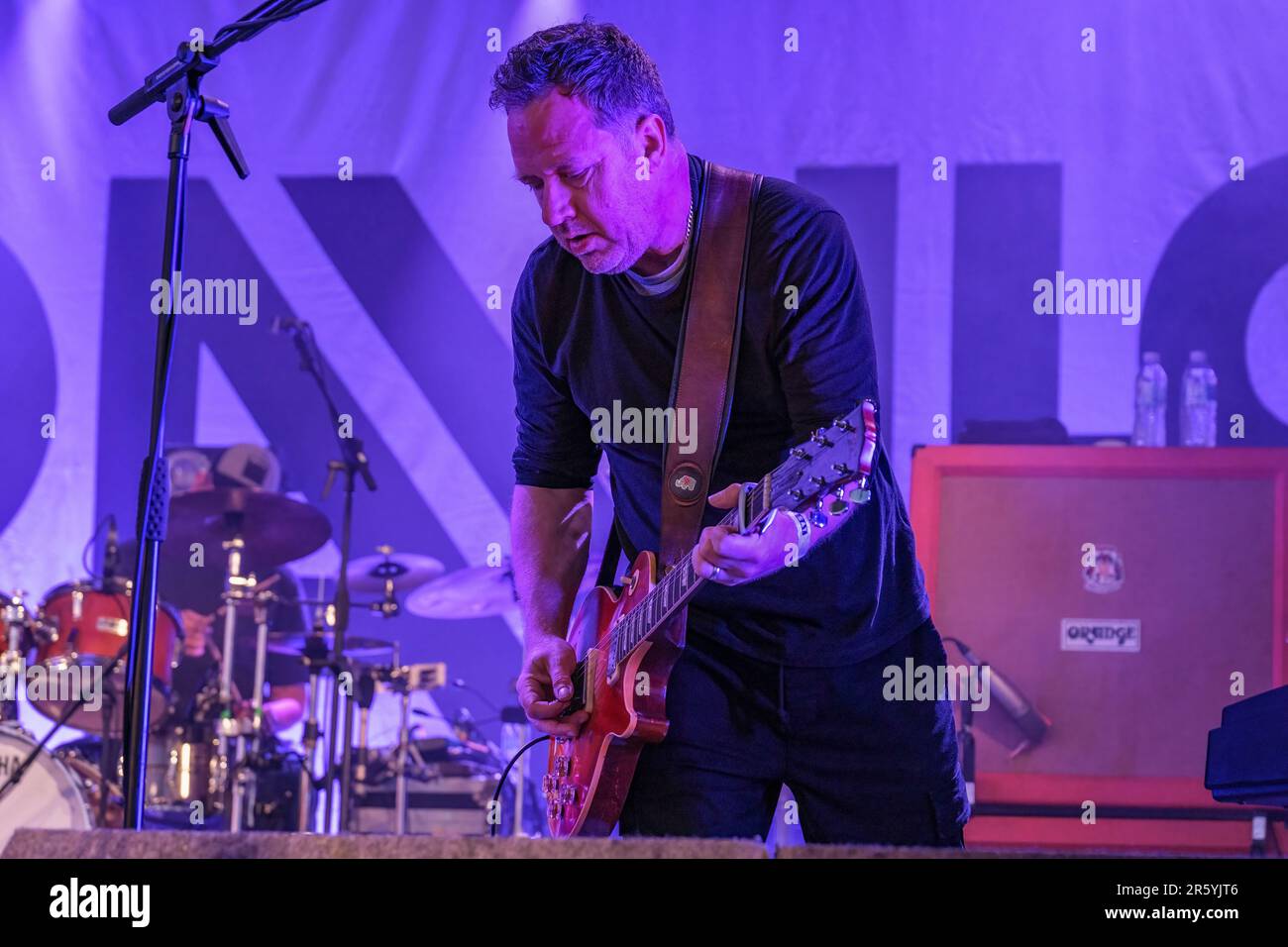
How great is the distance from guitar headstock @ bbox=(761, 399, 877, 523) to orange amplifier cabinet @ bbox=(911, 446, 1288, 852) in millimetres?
2946

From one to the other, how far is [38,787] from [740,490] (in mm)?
4460

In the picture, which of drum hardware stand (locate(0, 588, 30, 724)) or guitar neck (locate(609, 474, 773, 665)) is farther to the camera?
drum hardware stand (locate(0, 588, 30, 724))

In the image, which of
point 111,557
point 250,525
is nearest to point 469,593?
point 250,525

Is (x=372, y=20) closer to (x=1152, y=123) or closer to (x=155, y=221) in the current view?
(x=155, y=221)

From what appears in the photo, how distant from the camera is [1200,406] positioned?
5711mm

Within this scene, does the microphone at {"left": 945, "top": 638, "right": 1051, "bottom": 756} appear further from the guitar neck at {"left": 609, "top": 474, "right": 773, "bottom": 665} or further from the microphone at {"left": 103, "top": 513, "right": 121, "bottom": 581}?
the microphone at {"left": 103, "top": 513, "right": 121, "bottom": 581}

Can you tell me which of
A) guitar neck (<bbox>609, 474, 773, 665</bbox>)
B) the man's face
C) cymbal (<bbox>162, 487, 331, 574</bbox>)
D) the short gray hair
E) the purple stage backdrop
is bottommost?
guitar neck (<bbox>609, 474, 773, 665</bbox>)

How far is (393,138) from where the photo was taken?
21.4 ft

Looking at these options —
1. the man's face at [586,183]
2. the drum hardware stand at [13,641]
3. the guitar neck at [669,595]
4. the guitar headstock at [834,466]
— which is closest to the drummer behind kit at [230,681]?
the drum hardware stand at [13,641]

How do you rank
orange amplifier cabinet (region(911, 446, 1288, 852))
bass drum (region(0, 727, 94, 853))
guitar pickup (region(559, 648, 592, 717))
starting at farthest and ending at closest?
bass drum (region(0, 727, 94, 853)) < orange amplifier cabinet (region(911, 446, 1288, 852)) < guitar pickup (region(559, 648, 592, 717))

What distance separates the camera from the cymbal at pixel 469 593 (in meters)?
5.95

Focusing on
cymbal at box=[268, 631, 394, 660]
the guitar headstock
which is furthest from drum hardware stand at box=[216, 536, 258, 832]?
the guitar headstock

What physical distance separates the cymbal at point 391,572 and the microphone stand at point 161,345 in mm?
3465

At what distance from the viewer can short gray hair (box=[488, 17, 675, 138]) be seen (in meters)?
2.53
